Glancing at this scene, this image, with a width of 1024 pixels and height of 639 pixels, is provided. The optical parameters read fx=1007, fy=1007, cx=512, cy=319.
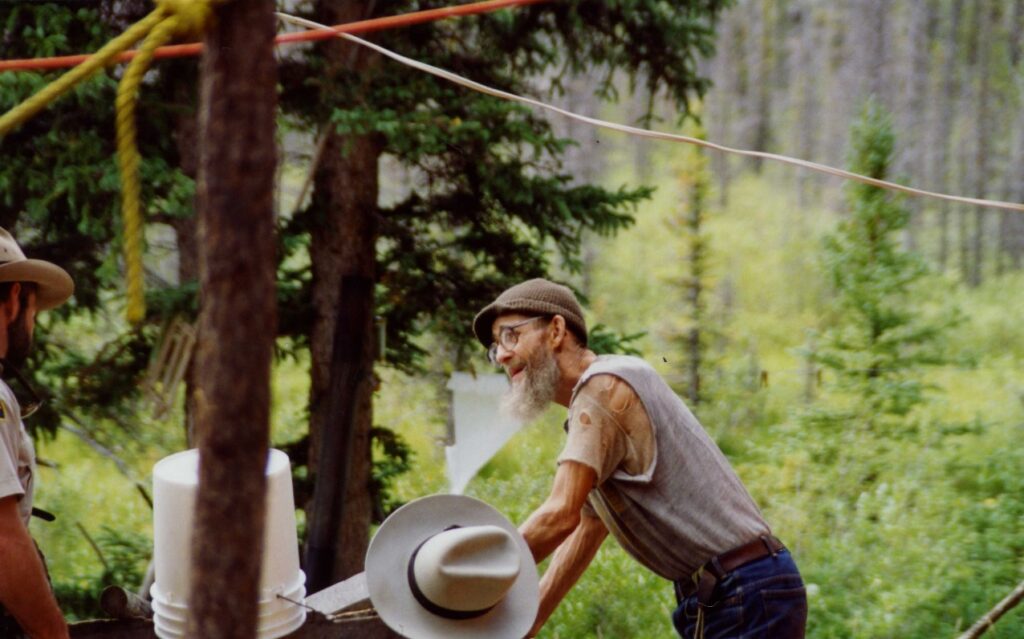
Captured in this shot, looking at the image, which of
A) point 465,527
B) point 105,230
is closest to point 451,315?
point 105,230

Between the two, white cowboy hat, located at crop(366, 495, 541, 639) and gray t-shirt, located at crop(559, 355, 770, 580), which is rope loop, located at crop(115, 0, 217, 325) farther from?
gray t-shirt, located at crop(559, 355, 770, 580)

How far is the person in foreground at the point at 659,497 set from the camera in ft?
9.60

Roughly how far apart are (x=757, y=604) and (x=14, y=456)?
2.13 m

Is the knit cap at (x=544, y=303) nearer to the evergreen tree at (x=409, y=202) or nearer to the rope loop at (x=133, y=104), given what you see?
the rope loop at (x=133, y=104)

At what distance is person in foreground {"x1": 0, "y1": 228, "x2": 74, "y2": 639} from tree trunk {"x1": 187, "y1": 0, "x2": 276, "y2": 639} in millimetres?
1347

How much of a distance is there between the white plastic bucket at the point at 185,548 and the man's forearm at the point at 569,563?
2.71 feet

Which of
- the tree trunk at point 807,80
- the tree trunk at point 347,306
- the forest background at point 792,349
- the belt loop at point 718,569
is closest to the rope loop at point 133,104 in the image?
the belt loop at point 718,569

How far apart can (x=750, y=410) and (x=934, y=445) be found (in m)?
6.14

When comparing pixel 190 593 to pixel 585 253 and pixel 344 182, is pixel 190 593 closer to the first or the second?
pixel 344 182

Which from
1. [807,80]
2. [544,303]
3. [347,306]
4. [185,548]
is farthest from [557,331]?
[807,80]

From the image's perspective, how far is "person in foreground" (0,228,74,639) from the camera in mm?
2457

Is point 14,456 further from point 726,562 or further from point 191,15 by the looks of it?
point 726,562

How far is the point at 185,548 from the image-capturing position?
296 cm

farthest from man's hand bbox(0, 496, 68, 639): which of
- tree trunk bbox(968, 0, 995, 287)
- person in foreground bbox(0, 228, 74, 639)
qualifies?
tree trunk bbox(968, 0, 995, 287)
